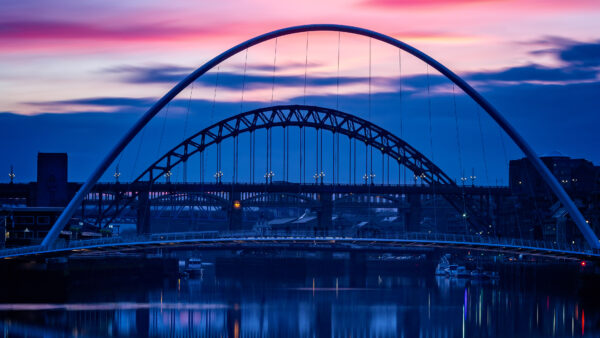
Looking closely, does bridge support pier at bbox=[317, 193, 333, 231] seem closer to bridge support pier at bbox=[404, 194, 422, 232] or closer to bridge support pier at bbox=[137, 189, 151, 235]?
bridge support pier at bbox=[404, 194, 422, 232]

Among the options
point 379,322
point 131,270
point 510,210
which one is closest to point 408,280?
point 510,210

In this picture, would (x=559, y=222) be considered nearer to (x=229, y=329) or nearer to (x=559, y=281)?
(x=559, y=281)

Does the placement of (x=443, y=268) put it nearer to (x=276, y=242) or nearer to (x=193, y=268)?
(x=193, y=268)

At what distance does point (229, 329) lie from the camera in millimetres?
76812

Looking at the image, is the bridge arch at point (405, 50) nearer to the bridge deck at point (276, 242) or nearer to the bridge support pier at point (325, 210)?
the bridge deck at point (276, 242)

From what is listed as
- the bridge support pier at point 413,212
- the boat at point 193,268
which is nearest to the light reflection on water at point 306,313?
the bridge support pier at point 413,212

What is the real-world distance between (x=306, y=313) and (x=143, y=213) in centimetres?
6285

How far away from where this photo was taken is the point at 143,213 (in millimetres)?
148750

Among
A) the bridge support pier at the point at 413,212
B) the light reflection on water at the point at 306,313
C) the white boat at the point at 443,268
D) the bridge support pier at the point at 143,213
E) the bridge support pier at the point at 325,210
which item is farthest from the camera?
the white boat at the point at 443,268

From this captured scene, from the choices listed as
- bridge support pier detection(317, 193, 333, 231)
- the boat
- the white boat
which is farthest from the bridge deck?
the white boat

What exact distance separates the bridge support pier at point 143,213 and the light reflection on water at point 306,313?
21.5 meters

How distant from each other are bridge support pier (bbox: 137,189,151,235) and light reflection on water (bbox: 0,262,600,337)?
21469 millimetres

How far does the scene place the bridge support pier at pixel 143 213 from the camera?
144125mm

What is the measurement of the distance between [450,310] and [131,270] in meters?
49.2
